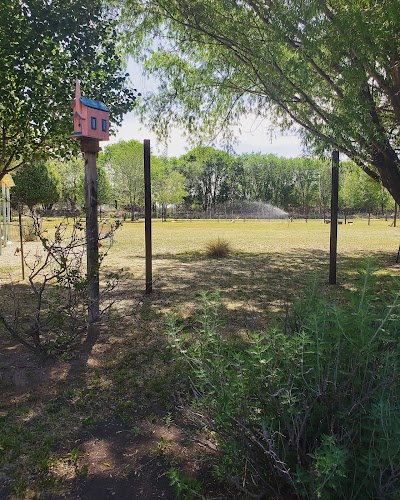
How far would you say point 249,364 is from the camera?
171cm

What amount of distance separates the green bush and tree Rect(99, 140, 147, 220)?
162 ft

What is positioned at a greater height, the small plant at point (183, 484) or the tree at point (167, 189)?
the tree at point (167, 189)

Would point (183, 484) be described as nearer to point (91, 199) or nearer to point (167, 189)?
point (91, 199)

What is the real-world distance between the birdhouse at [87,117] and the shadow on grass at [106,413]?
207cm

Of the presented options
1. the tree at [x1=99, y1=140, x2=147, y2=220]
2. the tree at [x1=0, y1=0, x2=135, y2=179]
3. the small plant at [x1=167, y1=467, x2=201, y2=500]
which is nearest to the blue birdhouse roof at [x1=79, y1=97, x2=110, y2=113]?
the tree at [x1=0, y1=0, x2=135, y2=179]

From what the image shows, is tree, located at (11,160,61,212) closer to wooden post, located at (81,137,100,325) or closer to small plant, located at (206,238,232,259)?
small plant, located at (206,238,232,259)

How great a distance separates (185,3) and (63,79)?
1965mm

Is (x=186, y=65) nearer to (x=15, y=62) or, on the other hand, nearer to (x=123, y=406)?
(x=15, y=62)

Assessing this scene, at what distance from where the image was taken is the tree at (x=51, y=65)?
4840 millimetres

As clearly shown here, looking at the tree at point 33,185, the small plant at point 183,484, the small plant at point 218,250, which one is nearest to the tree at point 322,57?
the small plant at point 183,484

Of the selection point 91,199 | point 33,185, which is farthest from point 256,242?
point 33,185

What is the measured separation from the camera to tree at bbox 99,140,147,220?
168 ft

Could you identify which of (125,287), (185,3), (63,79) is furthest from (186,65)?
(125,287)

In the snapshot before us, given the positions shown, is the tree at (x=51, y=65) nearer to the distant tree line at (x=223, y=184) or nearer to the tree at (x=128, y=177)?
Answer: the tree at (x=128, y=177)
